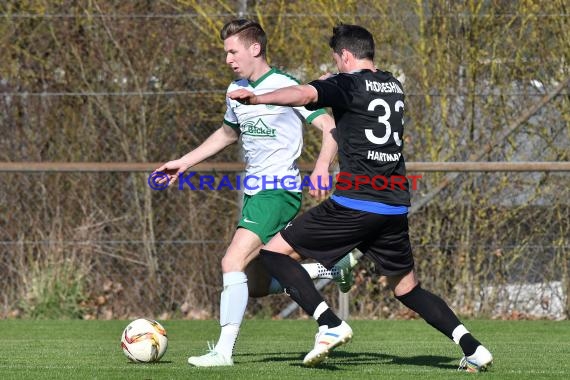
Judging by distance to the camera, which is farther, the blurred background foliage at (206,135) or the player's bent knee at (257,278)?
the blurred background foliage at (206,135)

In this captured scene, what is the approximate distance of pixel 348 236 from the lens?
567 cm

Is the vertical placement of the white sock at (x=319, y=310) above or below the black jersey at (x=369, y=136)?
below

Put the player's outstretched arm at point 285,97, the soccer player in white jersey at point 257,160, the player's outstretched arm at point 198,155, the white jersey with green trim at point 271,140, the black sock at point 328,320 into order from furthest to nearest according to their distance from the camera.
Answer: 1. the player's outstretched arm at point 198,155
2. the white jersey with green trim at point 271,140
3. the soccer player in white jersey at point 257,160
4. the black sock at point 328,320
5. the player's outstretched arm at point 285,97

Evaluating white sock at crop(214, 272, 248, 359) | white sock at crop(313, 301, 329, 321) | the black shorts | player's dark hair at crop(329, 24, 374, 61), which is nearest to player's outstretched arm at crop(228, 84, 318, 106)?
player's dark hair at crop(329, 24, 374, 61)

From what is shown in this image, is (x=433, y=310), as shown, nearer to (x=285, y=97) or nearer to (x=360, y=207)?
(x=360, y=207)

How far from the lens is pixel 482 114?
9.99m

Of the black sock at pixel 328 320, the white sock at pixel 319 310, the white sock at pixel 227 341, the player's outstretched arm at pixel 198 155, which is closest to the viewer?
the black sock at pixel 328 320

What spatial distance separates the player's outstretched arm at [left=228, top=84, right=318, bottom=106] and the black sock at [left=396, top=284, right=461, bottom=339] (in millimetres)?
1262

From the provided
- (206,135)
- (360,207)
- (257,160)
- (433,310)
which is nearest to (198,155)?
(257,160)

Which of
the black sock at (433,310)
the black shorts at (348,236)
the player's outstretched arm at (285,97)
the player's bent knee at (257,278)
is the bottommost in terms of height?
the black sock at (433,310)

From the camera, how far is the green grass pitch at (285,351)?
5.53 m

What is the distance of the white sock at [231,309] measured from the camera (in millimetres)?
5941

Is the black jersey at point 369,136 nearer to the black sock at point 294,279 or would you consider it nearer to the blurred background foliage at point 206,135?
the black sock at point 294,279

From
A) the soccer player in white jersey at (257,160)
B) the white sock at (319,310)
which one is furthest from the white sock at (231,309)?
the white sock at (319,310)
